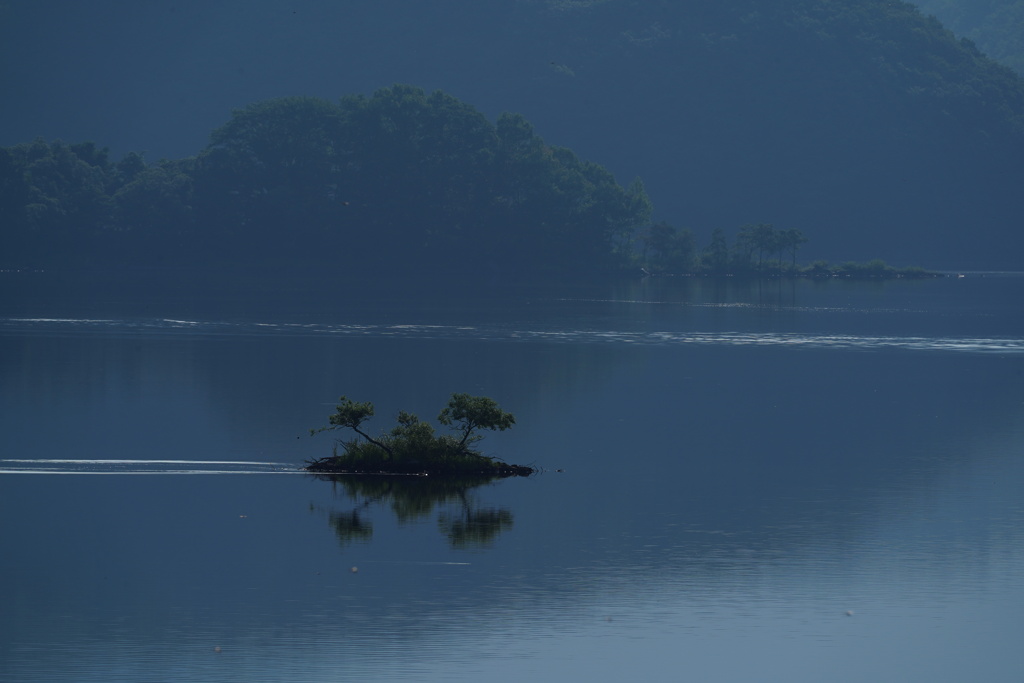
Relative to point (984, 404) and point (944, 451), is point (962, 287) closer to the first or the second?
point (984, 404)

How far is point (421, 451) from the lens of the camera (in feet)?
99.8

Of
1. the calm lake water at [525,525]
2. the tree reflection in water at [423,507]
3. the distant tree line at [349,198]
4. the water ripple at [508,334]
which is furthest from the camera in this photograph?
the distant tree line at [349,198]

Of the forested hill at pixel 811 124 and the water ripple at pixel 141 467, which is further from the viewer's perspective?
the forested hill at pixel 811 124

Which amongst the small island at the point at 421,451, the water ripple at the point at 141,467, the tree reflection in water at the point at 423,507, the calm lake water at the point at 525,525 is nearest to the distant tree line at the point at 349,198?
the calm lake water at the point at 525,525

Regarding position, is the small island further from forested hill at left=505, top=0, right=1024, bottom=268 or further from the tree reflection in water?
forested hill at left=505, top=0, right=1024, bottom=268

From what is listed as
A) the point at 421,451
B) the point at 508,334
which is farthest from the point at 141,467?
the point at 508,334

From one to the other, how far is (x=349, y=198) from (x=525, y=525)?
123696 millimetres

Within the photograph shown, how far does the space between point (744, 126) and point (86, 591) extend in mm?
174211

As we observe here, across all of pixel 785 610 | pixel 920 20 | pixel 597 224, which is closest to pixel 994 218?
pixel 920 20

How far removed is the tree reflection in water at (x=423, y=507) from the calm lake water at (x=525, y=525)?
0.35 ft

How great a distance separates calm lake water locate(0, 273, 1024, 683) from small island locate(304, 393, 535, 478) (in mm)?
833

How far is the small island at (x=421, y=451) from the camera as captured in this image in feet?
99.7

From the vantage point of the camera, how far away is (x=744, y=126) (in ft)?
621

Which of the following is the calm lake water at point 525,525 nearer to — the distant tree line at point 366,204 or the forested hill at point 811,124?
the distant tree line at point 366,204
